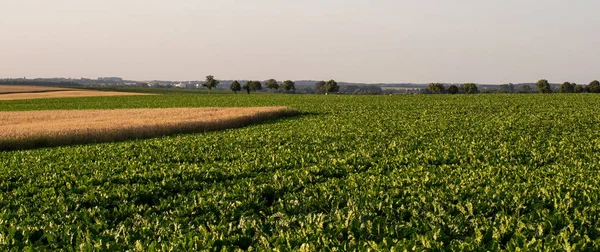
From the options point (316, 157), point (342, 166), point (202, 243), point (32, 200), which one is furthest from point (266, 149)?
point (202, 243)

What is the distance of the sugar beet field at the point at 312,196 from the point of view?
7785 mm

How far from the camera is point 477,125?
1093 inches

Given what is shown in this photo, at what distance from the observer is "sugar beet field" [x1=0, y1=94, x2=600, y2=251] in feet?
25.5

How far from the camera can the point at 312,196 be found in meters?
11.0

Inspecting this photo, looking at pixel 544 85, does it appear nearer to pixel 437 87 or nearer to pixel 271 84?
pixel 437 87

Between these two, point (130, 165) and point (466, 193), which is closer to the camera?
point (466, 193)

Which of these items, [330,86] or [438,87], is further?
[330,86]

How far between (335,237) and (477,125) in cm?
2233

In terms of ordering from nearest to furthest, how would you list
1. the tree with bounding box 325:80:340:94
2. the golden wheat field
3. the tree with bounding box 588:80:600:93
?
the golden wheat field → the tree with bounding box 588:80:600:93 → the tree with bounding box 325:80:340:94

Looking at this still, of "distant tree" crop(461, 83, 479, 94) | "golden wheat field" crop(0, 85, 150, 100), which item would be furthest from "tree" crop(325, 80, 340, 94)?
"golden wheat field" crop(0, 85, 150, 100)

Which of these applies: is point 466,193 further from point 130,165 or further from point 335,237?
point 130,165

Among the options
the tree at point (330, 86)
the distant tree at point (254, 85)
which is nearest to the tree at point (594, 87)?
the tree at point (330, 86)

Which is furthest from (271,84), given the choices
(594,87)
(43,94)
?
(594,87)

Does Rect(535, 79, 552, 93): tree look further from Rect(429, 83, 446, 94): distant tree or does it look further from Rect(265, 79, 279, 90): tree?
Rect(265, 79, 279, 90): tree
